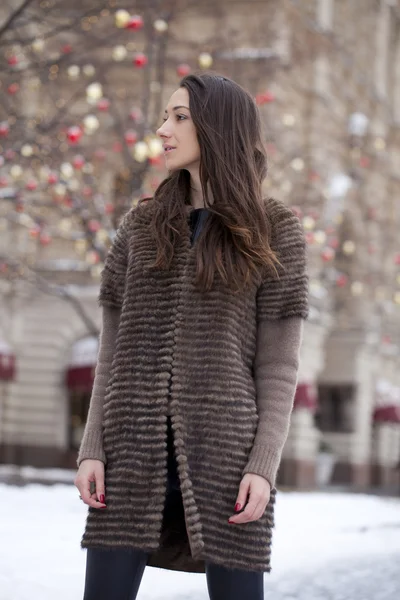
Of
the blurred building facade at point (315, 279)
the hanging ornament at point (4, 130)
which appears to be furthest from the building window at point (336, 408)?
the hanging ornament at point (4, 130)

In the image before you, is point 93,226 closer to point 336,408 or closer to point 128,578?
point 128,578

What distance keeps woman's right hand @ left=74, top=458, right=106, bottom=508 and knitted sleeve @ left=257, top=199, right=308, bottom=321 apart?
0.60 meters

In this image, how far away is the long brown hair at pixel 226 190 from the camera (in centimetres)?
335


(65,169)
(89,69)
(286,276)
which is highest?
(89,69)

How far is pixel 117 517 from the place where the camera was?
319cm

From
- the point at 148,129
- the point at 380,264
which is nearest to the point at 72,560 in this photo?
the point at 148,129

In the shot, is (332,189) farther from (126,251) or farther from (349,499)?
(126,251)

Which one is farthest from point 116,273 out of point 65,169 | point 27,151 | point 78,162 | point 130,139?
point 130,139

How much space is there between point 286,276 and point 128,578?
90cm

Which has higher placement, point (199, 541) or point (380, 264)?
point (380, 264)

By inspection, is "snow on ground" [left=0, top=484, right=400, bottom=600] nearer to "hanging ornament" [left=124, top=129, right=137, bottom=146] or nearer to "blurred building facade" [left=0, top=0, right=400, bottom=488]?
"blurred building facade" [left=0, top=0, right=400, bottom=488]

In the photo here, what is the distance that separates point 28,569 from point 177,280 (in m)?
4.58

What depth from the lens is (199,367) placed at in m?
3.25

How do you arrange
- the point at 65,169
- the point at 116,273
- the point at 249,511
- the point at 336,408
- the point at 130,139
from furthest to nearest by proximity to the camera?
the point at 336,408 → the point at 130,139 → the point at 65,169 → the point at 116,273 → the point at 249,511
